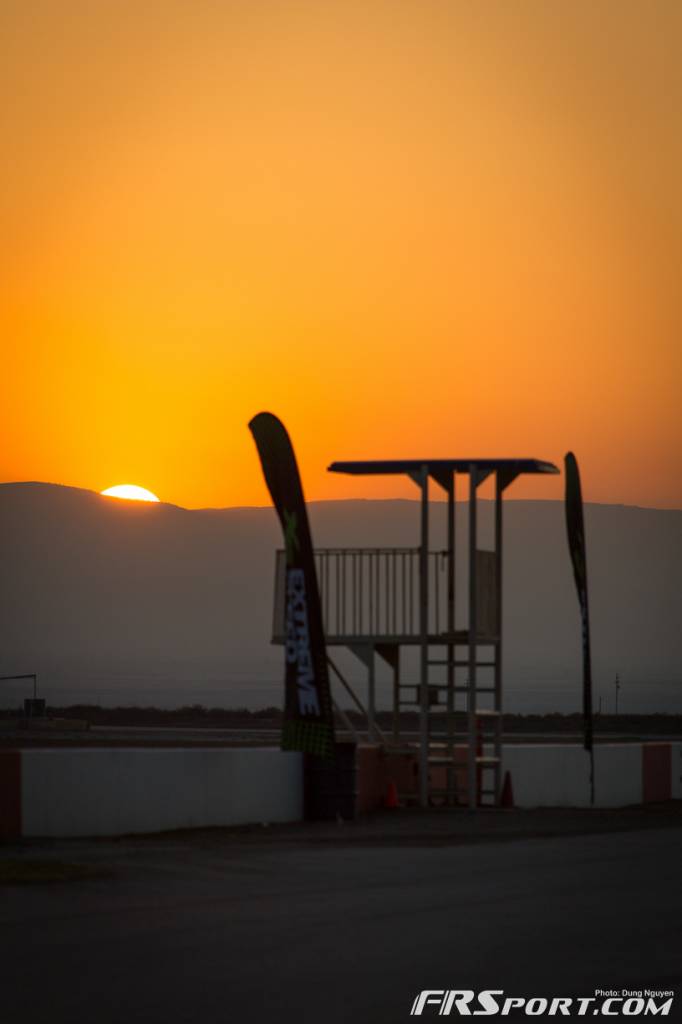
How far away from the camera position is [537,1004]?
9031 millimetres

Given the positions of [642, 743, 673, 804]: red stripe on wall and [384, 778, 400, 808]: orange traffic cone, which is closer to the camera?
[384, 778, 400, 808]: orange traffic cone

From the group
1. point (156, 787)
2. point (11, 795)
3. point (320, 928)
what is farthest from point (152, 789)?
point (320, 928)

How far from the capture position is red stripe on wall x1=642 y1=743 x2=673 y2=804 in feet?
104

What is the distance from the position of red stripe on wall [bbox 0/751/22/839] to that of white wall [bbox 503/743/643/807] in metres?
11.1

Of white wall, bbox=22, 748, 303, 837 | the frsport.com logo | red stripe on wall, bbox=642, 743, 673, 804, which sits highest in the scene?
white wall, bbox=22, 748, 303, 837

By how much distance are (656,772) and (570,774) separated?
3826 mm

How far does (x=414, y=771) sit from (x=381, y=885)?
38.5 ft

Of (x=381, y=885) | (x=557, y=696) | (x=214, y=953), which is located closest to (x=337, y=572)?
(x=381, y=885)

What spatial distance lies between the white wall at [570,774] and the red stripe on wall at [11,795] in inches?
438

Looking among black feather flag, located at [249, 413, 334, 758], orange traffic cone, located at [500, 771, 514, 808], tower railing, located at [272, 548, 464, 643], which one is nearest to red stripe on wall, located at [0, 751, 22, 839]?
black feather flag, located at [249, 413, 334, 758]

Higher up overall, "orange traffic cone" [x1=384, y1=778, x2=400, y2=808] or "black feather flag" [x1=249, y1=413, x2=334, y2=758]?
"black feather flag" [x1=249, y1=413, x2=334, y2=758]

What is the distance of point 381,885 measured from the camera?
14.2 metres

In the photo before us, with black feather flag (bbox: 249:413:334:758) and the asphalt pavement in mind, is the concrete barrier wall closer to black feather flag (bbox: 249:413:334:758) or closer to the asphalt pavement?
black feather flag (bbox: 249:413:334:758)

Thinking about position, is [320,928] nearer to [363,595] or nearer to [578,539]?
[363,595]
